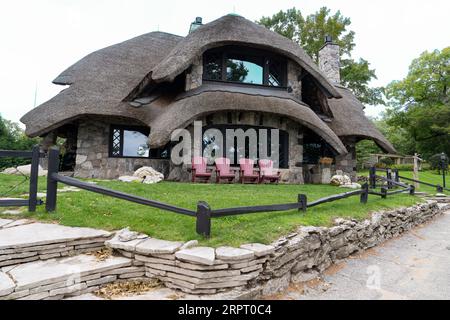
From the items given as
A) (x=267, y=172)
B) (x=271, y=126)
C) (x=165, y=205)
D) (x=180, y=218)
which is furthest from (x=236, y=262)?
(x=271, y=126)

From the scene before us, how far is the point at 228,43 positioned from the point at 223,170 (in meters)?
4.79

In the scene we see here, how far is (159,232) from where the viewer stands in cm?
381

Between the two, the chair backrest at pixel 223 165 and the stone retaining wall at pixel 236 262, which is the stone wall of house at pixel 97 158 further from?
the stone retaining wall at pixel 236 262

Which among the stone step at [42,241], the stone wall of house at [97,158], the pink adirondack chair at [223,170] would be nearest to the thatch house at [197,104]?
the stone wall of house at [97,158]

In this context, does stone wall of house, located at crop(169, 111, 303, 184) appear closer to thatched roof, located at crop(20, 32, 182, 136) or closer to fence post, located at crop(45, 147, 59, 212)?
thatched roof, located at crop(20, 32, 182, 136)

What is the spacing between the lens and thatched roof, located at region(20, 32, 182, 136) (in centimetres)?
1021

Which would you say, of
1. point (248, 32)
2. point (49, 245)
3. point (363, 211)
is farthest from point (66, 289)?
point (248, 32)

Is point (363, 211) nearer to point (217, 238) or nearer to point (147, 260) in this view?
point (217, 238)

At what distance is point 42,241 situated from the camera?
325cm

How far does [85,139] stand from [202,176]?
15.6 feet

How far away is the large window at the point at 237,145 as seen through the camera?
35.1ft

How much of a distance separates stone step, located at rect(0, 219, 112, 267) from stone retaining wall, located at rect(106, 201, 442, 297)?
27 cm

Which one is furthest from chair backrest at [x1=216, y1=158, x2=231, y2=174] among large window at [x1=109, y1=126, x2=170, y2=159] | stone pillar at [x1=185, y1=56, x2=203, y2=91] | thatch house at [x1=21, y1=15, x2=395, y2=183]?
stone pillar at [x1=185, y1=56, x2=203, y2=91]

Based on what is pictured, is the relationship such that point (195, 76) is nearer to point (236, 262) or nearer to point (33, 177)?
point (33, 177)
